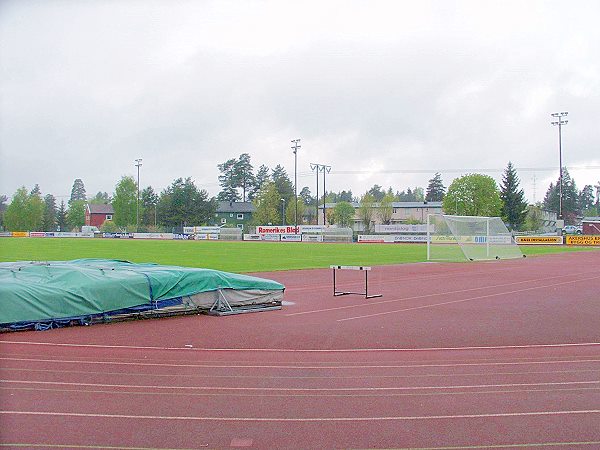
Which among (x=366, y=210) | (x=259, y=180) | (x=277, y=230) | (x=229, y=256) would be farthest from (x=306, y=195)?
(x=229, y=256)

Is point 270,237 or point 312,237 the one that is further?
point 270,237

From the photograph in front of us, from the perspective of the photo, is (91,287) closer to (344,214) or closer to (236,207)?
(344,214)

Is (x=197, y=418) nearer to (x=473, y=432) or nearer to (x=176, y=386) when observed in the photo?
(x=176, y=386)

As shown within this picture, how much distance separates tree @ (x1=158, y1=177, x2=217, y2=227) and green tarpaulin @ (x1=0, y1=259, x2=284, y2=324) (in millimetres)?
93935

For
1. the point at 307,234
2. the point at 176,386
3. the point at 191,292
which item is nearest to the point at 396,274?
the point at 191,292

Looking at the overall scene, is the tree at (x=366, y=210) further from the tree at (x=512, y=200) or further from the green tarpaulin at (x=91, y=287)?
the green tarpaulin at (x=91, y=287)

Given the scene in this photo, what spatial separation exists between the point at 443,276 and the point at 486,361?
1673 centimetres

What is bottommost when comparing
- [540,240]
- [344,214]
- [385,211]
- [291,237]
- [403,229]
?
[540,240]

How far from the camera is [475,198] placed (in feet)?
328

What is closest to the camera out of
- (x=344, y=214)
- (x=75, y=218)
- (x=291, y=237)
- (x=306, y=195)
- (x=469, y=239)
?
(x=469, y=239)

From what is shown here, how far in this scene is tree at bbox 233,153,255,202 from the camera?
145125 millimetres

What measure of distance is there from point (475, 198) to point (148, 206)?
65.5 metres

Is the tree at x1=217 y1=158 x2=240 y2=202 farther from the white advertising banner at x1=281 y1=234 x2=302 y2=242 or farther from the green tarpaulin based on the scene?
the green tarpaulin

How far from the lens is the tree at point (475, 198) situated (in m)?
99.4
